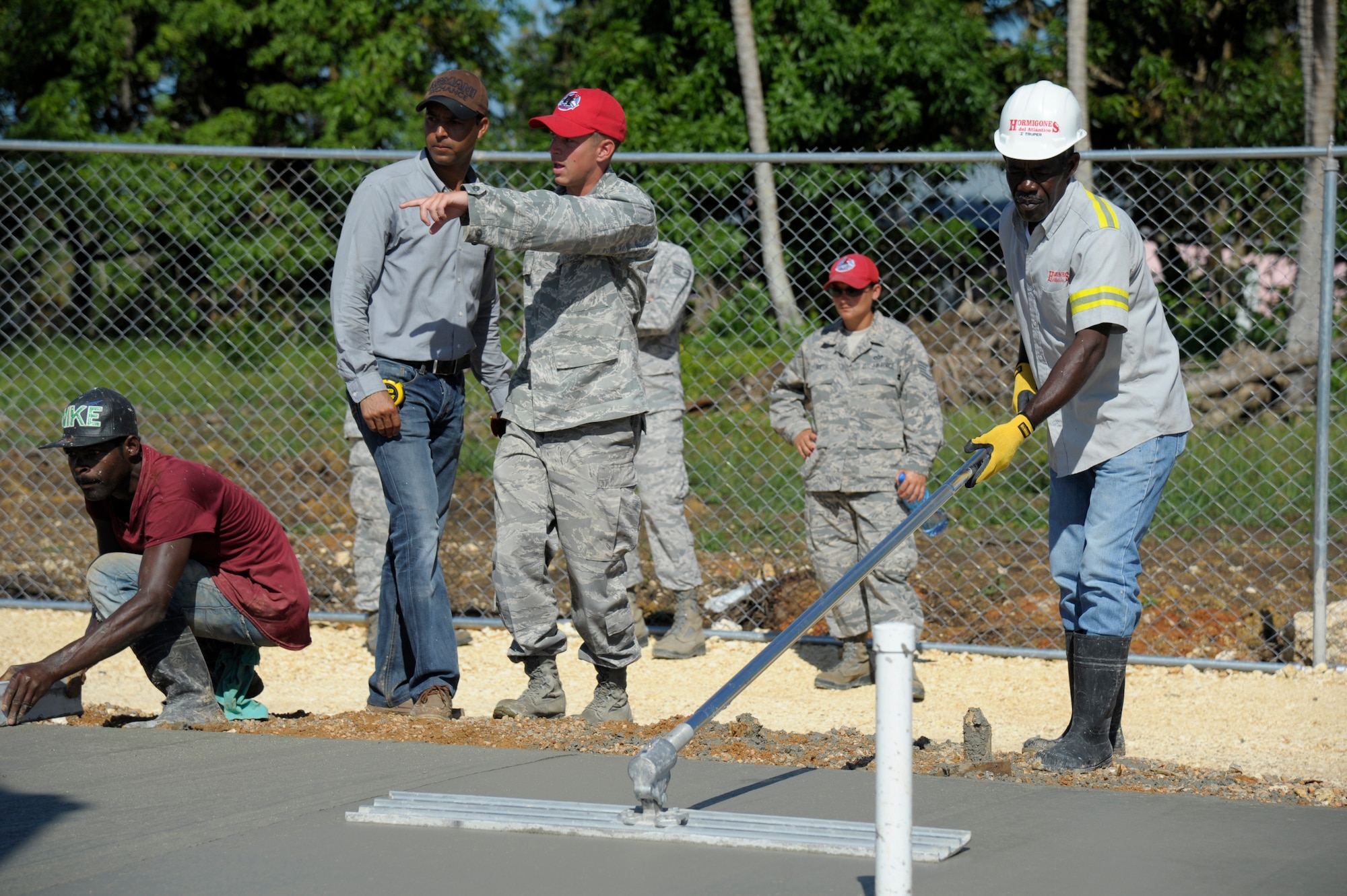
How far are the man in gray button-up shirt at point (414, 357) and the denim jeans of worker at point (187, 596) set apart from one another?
496 mm

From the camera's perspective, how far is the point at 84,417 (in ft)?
12.5

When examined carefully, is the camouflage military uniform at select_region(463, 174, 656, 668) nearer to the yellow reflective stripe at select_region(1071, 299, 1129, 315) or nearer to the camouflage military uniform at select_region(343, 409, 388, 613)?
the yellow reflective stripe at select_region(1071, 299, 1129, 315)

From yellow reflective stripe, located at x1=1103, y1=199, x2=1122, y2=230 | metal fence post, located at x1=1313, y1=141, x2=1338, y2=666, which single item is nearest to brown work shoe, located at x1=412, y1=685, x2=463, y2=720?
yellow reflective stripe, located at x1=1103, y1=199, x2=1122, y2=230

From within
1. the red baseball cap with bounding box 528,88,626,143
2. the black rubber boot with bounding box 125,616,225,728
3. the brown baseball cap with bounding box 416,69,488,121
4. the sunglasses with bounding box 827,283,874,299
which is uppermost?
the brown baseball cap with bounding box 416,69,488,121

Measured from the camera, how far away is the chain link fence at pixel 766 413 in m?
6.54

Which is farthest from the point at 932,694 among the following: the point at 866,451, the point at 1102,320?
the point at 1102,320

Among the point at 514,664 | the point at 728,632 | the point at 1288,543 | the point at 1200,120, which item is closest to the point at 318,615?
the point at 514,664

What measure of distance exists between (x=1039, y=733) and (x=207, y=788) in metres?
3.05

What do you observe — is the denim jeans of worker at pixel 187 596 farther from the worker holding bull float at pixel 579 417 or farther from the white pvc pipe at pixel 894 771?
the white pvc pipe at pixel 894 771

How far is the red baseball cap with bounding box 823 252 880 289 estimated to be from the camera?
540cm

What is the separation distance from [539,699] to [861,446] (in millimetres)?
1911

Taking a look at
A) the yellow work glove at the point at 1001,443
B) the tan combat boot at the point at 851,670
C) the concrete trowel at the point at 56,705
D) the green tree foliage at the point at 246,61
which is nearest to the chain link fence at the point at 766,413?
the tan combat boot at the point at 851,670

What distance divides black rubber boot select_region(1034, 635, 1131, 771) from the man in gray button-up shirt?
1.93 meters

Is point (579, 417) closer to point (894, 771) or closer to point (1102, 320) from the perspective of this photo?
point (1102, 320)
